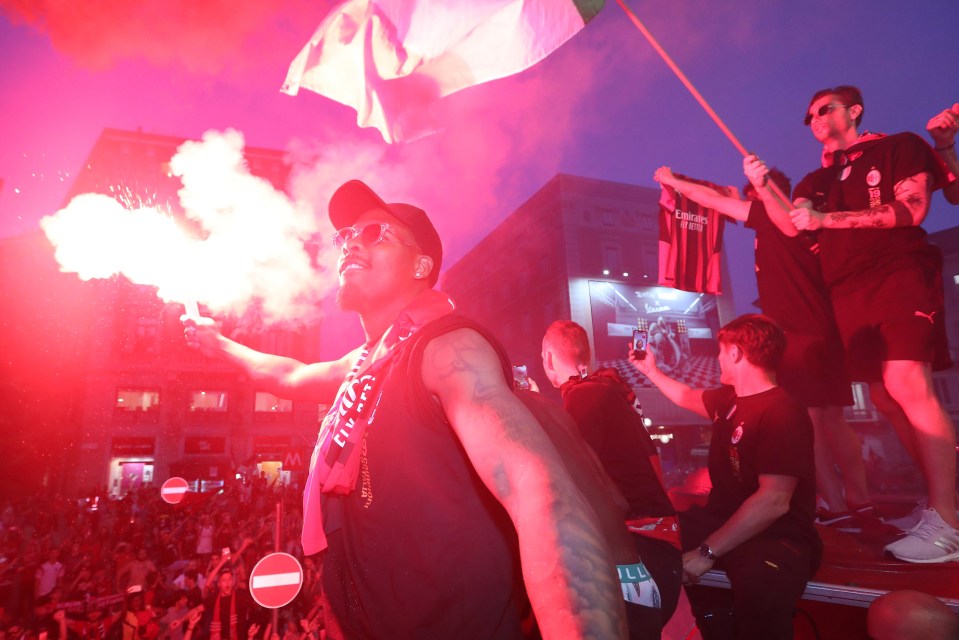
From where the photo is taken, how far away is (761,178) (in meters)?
4.23

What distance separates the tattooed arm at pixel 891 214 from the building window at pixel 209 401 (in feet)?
126

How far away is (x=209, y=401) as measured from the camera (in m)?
36.7

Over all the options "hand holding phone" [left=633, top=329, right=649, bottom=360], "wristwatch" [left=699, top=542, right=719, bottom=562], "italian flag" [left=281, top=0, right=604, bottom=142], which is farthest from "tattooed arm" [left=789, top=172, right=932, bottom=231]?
"wristwatch" [left=699, top=542, right=719, bottom=562]

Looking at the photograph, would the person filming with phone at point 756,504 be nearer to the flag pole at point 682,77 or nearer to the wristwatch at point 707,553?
the wristwatch at point 707,553

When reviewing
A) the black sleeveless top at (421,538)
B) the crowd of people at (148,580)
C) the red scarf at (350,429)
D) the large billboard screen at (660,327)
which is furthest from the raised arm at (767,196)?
the large billboard screen at (660,327)

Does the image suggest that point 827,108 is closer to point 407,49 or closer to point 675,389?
point 675,389

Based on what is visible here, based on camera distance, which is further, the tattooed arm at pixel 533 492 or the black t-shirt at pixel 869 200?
the black t-shirt at pixel 869 200

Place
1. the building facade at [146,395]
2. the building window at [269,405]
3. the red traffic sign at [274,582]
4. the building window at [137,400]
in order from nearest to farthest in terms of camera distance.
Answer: the red traffic sign at [274,582], the building facade at [146,395], the building window at [137,400], the building window at [269,405]

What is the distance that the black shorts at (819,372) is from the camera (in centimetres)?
459

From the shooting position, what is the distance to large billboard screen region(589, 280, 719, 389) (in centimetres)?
3931

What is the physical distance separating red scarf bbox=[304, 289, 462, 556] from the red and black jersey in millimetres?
4672

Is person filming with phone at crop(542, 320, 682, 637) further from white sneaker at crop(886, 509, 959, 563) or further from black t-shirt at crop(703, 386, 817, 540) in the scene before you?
white sneaker at crop(886, 509, 959, 563)

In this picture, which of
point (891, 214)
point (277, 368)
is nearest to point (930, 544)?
point (891, 214)

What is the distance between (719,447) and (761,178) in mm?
2112
